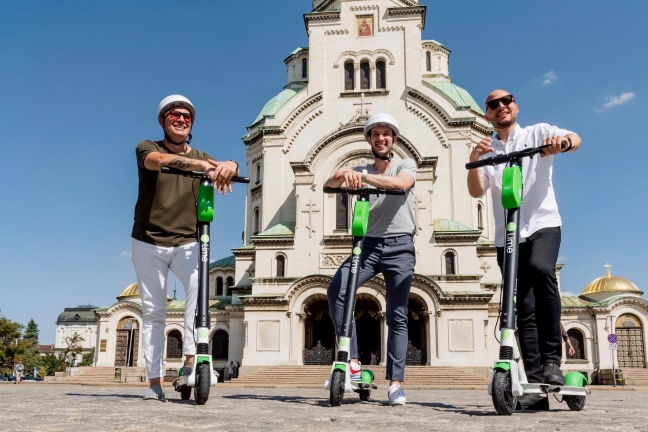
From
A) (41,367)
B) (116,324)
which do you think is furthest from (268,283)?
(41,367)

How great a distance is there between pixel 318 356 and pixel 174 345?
39.5 feet

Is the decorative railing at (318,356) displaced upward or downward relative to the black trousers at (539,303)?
downward

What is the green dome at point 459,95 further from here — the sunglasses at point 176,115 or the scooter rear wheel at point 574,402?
the scooter rear wheel at point 574,402

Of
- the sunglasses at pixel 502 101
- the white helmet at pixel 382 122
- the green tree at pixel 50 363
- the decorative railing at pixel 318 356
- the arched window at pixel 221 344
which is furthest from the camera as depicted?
the green tree at pixel 50 363

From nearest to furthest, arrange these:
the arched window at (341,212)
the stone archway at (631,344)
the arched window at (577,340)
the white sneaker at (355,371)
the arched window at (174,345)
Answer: the white sneaker at (355,371) < the arched window at (341,212) < the stone archway at (631,344) < the arched window at (577,340) < the arched window at (174,345)

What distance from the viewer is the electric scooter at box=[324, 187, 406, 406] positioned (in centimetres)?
528

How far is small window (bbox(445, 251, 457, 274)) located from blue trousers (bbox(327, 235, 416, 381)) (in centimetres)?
2348

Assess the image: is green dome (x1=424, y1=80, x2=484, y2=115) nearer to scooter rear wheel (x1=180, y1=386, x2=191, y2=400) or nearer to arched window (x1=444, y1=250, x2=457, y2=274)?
arched window (x1=444, y1=250, x2=457, y2=274)

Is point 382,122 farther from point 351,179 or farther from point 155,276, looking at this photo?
point 155,276

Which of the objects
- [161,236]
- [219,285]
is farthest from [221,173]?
[219,285]

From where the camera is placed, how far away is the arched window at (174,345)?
3650cm

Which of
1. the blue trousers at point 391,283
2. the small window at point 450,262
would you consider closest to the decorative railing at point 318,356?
the small window at point 450,262

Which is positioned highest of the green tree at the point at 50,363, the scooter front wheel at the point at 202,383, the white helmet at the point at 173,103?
the white helmet at the point at 173,103

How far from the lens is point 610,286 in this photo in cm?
3712
